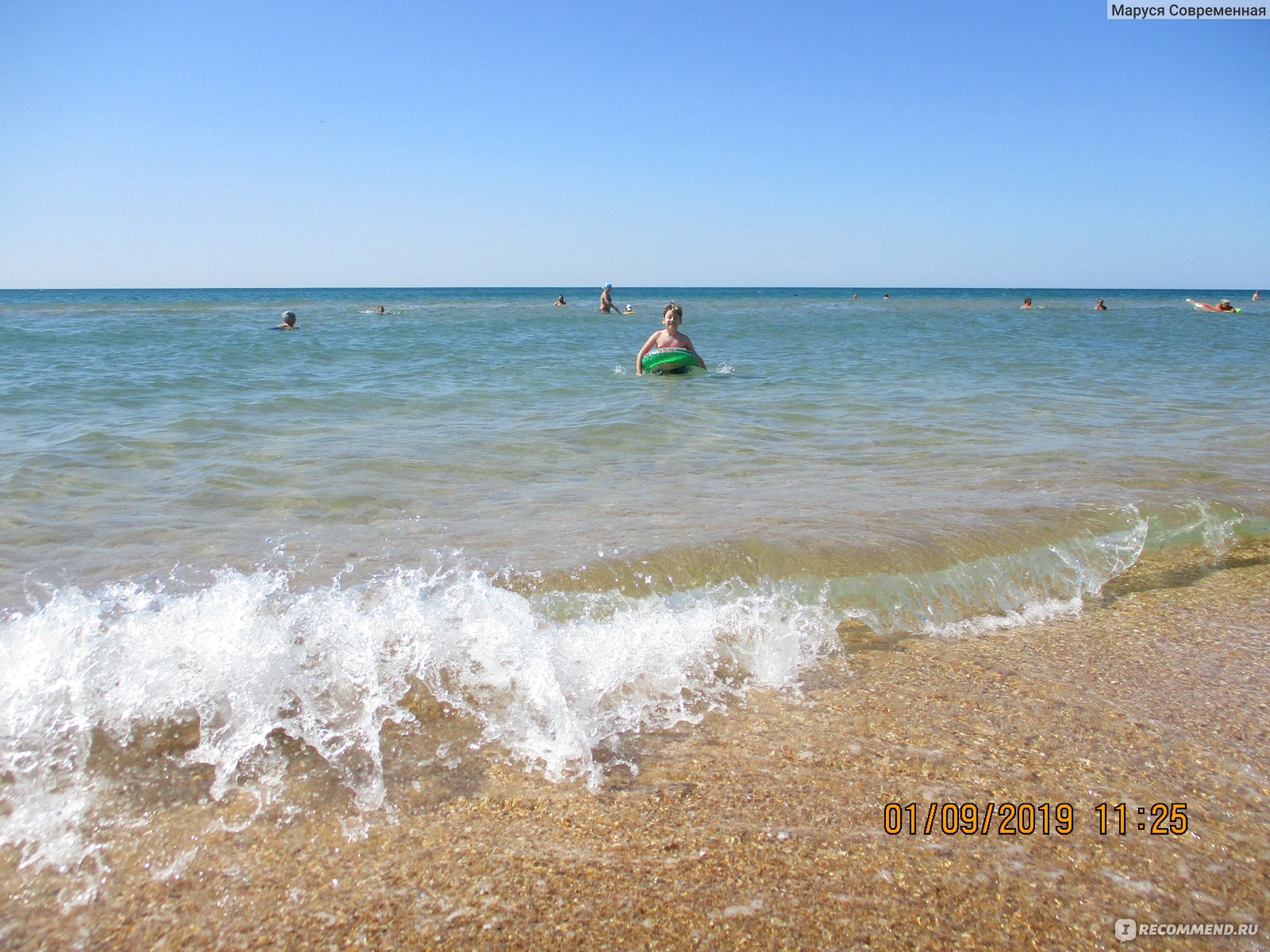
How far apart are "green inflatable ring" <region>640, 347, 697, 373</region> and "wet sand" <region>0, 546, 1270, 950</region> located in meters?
9.74

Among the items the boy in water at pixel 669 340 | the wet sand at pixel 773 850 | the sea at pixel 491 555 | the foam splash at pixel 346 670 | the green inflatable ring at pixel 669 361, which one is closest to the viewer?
the wet sand at pixel 773 850

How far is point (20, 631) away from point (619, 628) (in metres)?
2.16

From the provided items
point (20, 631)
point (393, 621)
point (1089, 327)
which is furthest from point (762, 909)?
point (1089, 327)

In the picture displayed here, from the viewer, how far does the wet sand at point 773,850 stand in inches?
69.5

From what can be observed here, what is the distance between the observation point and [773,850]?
6.61 feet

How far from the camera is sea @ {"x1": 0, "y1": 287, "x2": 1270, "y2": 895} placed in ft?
8.11

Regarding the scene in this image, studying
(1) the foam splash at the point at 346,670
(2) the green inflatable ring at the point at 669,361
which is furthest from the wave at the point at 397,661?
(2) the green inflatable ring at the point at 669,361

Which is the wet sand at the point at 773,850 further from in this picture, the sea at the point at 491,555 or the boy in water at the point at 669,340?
the boy in water at the point at 669,340

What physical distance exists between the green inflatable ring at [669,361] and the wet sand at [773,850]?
32.0ft

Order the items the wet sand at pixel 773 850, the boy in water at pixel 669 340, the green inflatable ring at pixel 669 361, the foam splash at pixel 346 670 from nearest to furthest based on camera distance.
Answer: the wet sand at pixel 773 850 < the foam splash at pixel 346 670 < the green inflatable ring at pixel 669 361 < the boy in water at pixel 669 340

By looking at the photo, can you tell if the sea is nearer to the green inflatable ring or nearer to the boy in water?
the green inflatable ring

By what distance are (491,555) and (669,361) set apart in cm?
864

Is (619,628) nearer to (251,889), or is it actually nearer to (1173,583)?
(251,889)

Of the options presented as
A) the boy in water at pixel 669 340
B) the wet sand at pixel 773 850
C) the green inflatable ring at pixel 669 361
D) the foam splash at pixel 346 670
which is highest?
the boy in water at pixel 669 340
